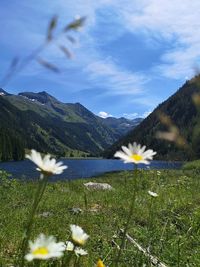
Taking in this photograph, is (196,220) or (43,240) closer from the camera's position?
(43,240)

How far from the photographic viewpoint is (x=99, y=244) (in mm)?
7344

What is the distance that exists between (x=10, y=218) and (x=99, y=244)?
2731mm

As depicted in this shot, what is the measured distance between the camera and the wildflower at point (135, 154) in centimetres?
228

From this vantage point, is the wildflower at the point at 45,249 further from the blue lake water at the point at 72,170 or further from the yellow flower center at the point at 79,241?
the blue lake water at the point at 72,170

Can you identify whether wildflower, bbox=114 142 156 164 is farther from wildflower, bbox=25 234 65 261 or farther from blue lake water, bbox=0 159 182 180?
blue lake water, bbox=0 159 182 180

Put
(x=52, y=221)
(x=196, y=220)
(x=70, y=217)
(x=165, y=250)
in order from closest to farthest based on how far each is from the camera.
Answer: (x=165, y=250) < (x=196, y=220) < (x=52, y=221) < (x=70, y=217)

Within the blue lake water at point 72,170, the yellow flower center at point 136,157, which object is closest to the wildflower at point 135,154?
the yellow flower center at point 136,157

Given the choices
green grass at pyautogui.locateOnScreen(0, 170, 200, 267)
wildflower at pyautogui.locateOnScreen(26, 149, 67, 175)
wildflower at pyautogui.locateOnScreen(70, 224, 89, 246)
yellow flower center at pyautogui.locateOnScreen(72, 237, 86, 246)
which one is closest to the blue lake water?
Answer: green grass at pyautogui.locateOnScreen(0, 170, 200, 267)

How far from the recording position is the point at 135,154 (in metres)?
2.45

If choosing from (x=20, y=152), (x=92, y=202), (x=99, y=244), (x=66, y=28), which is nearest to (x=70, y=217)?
(x=99, y=244)

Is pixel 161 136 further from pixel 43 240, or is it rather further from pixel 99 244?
pixel 99 244

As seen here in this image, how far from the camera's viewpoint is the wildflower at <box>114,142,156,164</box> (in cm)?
228

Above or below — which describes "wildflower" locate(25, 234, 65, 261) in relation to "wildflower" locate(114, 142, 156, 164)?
below

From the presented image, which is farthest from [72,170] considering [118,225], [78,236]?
[78,236]
